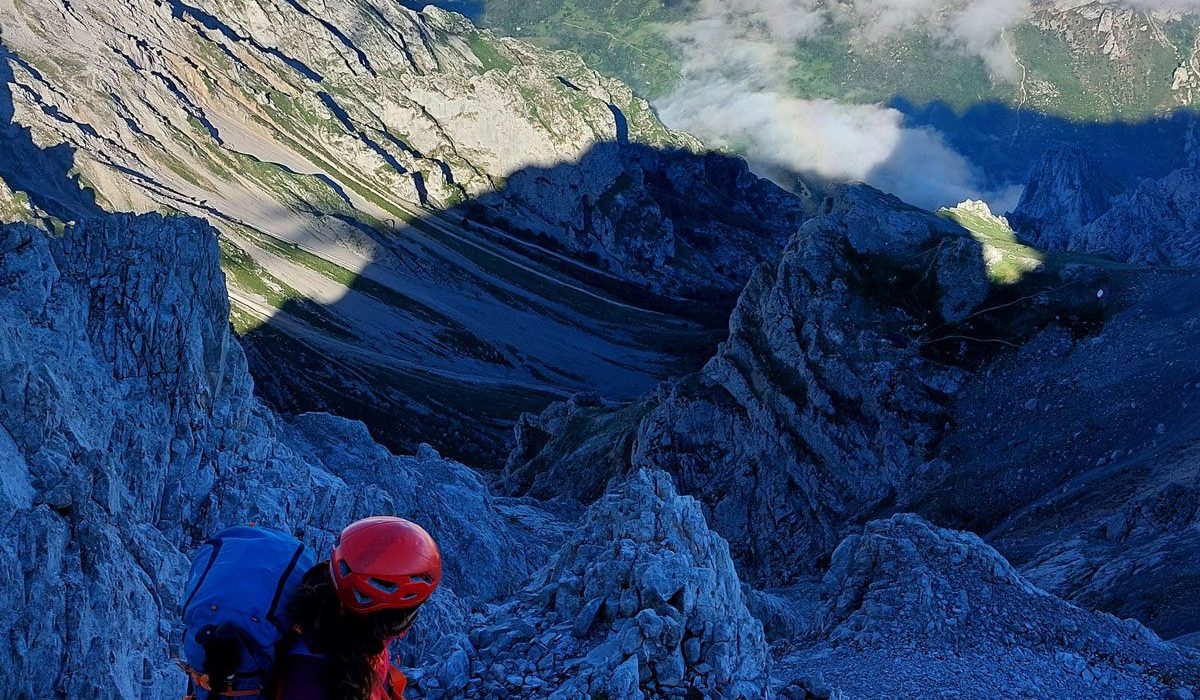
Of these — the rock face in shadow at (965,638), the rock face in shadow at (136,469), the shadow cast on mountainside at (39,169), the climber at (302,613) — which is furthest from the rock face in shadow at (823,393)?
the shadow cast on mountainside at (39,169)

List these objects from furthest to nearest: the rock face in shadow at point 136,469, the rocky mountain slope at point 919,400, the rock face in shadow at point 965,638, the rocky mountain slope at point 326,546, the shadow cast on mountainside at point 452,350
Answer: the shadow cast on mountainside at point 452,350, the rocky mountain slope at point 919,400, the rock face in shadow at point 965,638, the rock face in shadow at point 136,469, the rocky mountain slope at point 326,546

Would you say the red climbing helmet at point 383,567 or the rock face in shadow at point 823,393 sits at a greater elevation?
the rock face in shadow at point 823,393

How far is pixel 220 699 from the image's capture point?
9.51m

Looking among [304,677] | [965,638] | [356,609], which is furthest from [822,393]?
[304,677]

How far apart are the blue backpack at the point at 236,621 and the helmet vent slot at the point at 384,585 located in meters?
0.85

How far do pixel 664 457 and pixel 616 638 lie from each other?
6038 centimetres

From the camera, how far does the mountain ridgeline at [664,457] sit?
21.2m

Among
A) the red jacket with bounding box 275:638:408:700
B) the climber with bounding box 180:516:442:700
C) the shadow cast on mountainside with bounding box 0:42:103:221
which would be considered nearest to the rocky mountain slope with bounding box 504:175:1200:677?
the climber with bounding box 180:516:442:700

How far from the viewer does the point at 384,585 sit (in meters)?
9.60

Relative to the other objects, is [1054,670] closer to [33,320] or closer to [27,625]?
[27,625]

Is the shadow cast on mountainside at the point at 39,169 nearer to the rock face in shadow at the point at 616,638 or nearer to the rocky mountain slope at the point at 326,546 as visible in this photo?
the rocky mountain slope at the point at 326,546

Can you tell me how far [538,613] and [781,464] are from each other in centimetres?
5635

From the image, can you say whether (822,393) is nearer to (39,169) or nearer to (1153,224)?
(1153,224)

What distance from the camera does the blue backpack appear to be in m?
9.41
